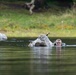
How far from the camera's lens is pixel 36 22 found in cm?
6044

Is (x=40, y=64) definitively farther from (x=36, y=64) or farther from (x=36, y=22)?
(x=36, y=22)

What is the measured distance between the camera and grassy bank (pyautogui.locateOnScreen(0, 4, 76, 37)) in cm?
5662

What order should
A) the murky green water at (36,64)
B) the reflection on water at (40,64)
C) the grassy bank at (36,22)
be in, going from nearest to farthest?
the murky green water at (36,64), the reflection on water at (40,64), the grassy bank at (36,22)

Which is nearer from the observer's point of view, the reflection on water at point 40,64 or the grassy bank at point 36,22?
the reflection on water at point 40,64

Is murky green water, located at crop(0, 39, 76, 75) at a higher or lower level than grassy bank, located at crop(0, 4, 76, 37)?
lower

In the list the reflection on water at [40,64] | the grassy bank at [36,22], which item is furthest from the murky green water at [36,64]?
the grassy bank at [36,22]

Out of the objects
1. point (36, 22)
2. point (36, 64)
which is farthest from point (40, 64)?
point (36, 22)

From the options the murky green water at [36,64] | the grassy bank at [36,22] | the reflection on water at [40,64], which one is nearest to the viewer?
the murky green water at [36,64]

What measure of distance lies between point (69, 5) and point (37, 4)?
377 centimetres

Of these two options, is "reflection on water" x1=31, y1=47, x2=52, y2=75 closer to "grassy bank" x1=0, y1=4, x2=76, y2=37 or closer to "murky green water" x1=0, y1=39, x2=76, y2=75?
"murky green water" x1=0, y1=39, x2=76, y2=75

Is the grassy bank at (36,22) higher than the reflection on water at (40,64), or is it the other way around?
the grassy bank at (36,22)

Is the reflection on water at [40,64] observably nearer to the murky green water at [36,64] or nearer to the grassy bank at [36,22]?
the murky green water at [36,64]

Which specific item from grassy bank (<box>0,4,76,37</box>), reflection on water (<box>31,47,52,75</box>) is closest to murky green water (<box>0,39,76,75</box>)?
reflection on water (<box>31,47,52,75</box>)

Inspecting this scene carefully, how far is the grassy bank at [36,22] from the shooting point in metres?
56.6
